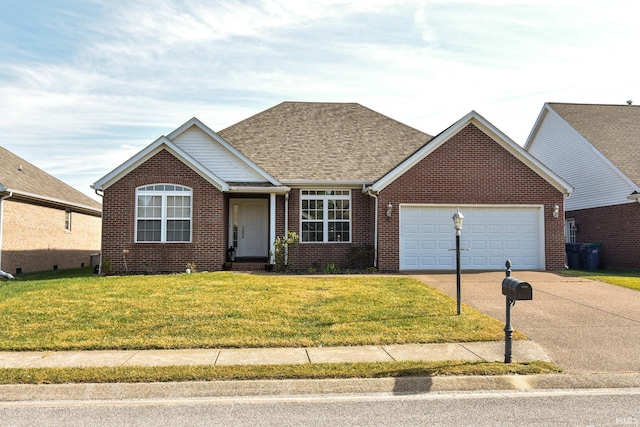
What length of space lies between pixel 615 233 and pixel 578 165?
3870 millimetres

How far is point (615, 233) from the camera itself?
20031mm

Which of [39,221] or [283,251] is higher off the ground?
[39,221]

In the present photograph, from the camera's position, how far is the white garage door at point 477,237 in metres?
17.3

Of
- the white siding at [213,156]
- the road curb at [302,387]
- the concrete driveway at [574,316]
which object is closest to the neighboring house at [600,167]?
the concrete driveway at [574,316]

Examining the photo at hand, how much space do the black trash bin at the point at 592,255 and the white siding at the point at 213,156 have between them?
13.2 metres

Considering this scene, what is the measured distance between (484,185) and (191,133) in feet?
34.8

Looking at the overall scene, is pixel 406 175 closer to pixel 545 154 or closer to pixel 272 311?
pixel 272 311

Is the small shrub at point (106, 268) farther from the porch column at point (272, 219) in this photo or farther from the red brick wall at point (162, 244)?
the porch column at point (272, 219)

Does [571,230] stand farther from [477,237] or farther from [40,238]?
[40,238]

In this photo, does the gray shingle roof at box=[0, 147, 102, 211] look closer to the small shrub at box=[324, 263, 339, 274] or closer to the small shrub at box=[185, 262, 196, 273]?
the small shrub at box=[185, 262, 196, 273]

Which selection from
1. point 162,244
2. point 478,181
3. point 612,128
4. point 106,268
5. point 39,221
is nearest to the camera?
point 106,268

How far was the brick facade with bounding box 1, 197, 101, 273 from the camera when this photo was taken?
18391 millimetres

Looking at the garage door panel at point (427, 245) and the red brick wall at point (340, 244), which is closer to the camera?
the garage door panel at point (427, 245)

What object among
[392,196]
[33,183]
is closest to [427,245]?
[392,196]
